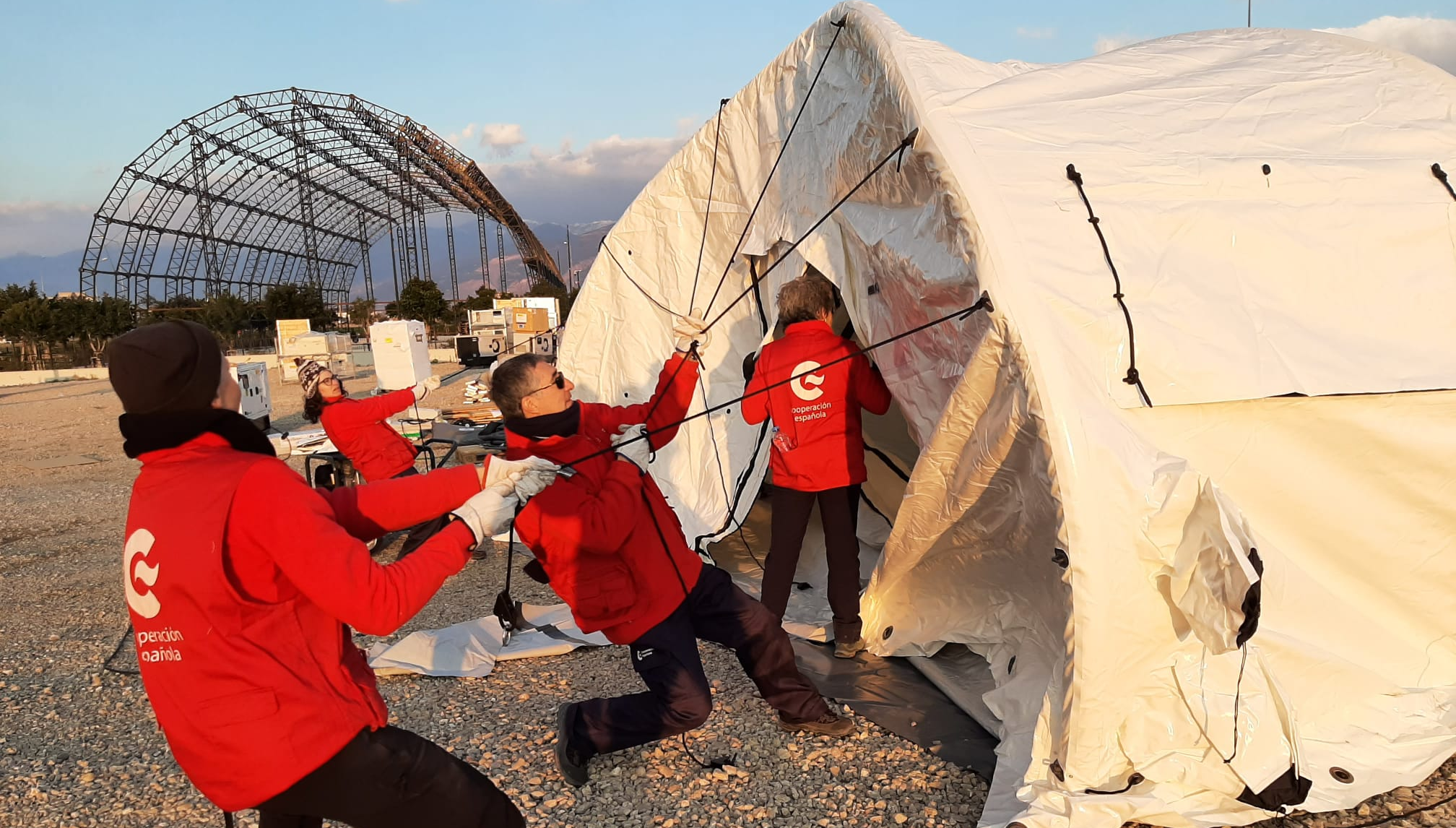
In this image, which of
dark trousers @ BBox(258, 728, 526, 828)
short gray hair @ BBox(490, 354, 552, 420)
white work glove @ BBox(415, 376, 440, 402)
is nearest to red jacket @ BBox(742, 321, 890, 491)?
short gray hair @ BBox(490, 354, 552, 420)

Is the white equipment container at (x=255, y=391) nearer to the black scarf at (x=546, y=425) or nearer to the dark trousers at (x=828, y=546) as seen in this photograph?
the dark trousers at (x=828, y=546)

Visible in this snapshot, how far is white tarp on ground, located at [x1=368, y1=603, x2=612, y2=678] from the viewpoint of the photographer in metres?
4.34

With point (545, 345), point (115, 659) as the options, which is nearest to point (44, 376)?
point (545, 345)

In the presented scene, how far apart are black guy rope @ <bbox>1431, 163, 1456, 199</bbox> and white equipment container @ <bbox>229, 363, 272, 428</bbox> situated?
11.7 m

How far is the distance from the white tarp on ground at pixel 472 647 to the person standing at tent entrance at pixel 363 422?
3.38ft

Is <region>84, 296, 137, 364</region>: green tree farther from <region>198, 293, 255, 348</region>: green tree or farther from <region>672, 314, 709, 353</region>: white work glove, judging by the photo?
<region>672, 314, 709, 353</region>: white work glove

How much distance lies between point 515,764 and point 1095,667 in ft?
6.99

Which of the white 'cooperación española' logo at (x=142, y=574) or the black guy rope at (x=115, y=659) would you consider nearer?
the white 'cooperación española' logo at (x=142, y=574)

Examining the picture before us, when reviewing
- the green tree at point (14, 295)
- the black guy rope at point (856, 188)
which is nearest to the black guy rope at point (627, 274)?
the black guy rope at point (856, 188)

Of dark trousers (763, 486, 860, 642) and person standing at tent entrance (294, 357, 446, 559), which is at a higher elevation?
person standing at tent entrance (294, 357, 446, 559)

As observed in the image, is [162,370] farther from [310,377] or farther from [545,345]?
[545,345]

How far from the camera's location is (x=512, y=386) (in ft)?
9.06

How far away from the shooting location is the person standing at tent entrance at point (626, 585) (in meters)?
2.73

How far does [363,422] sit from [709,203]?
2.62m
